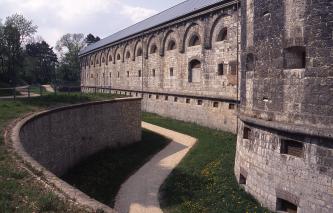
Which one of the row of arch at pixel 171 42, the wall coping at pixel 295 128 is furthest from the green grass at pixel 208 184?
the row of arch at pixel 171 42

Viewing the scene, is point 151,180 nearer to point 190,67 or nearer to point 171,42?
point 190,67

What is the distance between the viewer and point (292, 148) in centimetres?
907

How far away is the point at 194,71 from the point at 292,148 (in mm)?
12842

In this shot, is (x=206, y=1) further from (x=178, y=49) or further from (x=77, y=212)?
(x=77, y=212)

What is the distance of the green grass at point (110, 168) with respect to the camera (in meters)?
11.8

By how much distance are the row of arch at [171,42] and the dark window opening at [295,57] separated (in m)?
9.30

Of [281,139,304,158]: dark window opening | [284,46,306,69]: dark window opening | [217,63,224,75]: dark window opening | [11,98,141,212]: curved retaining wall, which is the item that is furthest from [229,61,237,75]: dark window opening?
[281,139,304,158]: dark window opening

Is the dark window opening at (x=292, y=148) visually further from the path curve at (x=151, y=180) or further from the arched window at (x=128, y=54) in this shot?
the arched window at (x=128, y=54)

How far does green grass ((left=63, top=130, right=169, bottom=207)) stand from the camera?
1176 cm

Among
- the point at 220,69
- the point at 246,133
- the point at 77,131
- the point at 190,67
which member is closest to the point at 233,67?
the point at 220,69

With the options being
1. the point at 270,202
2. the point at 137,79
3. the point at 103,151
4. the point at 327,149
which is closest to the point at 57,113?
the point at 103,151

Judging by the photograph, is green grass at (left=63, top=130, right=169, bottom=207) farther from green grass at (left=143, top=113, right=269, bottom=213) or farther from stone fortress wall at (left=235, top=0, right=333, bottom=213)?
stone fortress wall at (left=235, top=0, right=333, bottom=213)

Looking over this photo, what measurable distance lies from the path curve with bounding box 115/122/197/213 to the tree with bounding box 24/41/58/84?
1704 inches

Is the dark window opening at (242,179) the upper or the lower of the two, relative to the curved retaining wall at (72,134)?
lower
